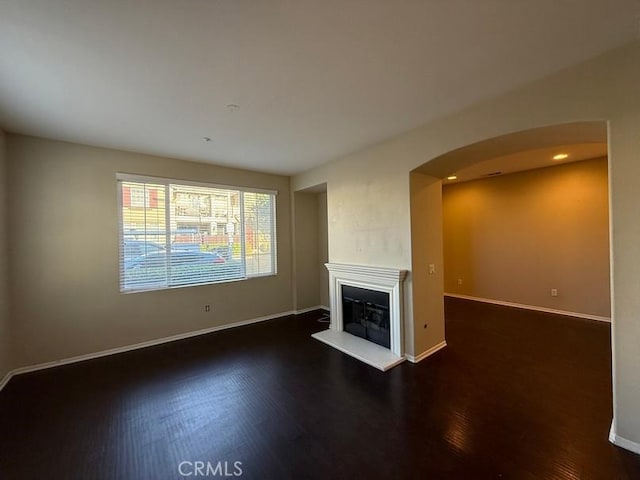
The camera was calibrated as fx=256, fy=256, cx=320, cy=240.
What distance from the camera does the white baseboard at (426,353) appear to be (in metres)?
3.14

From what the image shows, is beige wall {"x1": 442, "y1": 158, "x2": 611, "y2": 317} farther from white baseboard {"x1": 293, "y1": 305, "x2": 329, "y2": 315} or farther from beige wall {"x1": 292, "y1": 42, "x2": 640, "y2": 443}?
white baseboard {"x1": 293, "y1": 305, "x2": 329, "y2": 315}

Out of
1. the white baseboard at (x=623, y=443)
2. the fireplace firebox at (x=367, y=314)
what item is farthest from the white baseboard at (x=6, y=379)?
the white baseboard at (x=623, y=443)

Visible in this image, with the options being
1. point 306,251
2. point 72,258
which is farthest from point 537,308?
point 72,258

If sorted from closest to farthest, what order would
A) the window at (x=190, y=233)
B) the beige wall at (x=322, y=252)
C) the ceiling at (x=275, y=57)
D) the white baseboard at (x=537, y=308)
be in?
the ceiling at (x=275, y=57), the window at (x=190, y=233), the white baseboard at (x=537, y=308), the beige wall at (x=322, y=252)

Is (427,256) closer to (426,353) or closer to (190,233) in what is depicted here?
(426,353)

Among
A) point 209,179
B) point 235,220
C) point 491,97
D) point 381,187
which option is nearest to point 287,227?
point 235,220

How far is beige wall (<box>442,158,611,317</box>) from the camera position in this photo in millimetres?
4391

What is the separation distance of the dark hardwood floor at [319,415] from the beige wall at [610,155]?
1.76 ft

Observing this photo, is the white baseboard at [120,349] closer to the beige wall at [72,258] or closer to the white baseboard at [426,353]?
the beige wall at [72,258]

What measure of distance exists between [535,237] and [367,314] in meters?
3.90

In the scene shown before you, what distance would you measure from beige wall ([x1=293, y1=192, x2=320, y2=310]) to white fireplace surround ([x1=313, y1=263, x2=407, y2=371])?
1.22 meters

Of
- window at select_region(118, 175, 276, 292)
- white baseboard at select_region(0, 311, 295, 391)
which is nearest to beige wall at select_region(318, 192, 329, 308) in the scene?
window at select_region(118, 175, 276, 292)

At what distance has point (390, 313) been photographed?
3.33m

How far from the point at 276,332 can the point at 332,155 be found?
2999 millimetres
